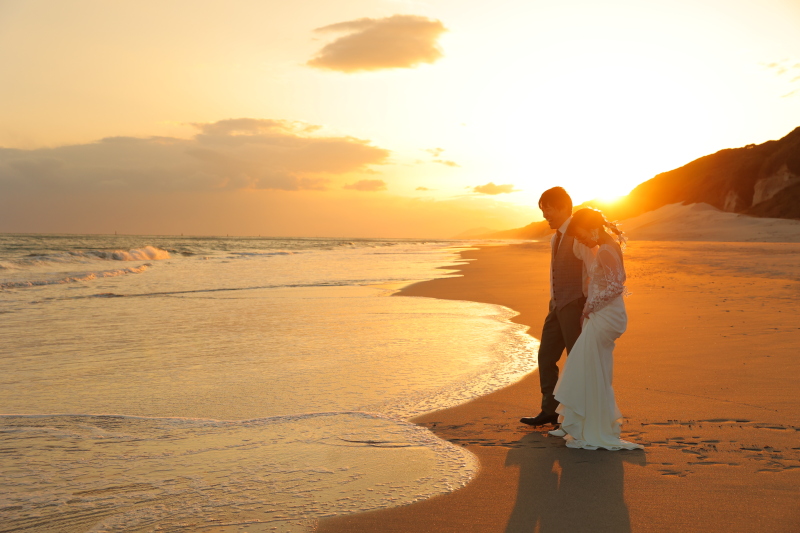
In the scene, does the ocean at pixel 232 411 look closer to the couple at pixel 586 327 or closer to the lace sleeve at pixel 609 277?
the couple at pixel 586 327

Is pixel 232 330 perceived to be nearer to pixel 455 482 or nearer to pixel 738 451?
pixel 455 482

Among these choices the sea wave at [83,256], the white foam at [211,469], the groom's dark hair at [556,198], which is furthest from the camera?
the sea wave at [83,256]

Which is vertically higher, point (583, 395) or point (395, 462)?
point (583, 395)

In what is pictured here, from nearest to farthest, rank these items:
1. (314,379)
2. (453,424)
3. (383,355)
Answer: (453,424) → (314,379) → (383,355)

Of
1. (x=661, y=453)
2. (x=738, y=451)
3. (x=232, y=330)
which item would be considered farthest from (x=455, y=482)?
(x=232, y=330)

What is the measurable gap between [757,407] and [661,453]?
1.49 metres

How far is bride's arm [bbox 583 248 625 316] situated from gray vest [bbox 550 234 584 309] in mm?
394

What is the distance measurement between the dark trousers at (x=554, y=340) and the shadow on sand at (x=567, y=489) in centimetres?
53

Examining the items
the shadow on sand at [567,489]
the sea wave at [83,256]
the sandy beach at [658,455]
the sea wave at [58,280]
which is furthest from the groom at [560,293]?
the sea wave at [83,256]

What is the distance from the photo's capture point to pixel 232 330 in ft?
30.1

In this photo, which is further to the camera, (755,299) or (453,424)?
(755,299)

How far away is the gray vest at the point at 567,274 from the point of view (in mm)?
4797

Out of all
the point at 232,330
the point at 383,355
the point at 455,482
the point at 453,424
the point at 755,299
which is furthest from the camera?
the point at 755,299

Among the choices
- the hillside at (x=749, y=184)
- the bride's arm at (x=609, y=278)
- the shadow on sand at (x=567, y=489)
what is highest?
the hillside at (x=749, y=184)
